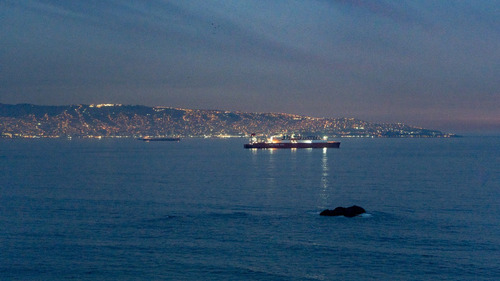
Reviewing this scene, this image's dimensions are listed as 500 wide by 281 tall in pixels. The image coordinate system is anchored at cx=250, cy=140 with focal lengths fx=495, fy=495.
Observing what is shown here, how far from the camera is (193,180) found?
189ft

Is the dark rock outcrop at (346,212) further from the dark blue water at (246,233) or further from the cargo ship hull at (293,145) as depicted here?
the cargo ship hull at (293,145)

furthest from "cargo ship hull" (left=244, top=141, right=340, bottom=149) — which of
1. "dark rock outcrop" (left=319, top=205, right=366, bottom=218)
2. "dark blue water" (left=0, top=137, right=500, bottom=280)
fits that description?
"dark rock outcrop" (left=319, top=205, right=366, bottom=218)

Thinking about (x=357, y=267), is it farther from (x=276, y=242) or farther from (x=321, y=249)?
(x=276, y=242)

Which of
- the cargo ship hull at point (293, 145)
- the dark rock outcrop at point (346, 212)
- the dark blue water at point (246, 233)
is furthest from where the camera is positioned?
the cargo ship hull at point (293, 145)

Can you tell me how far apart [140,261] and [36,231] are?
30.6 feet

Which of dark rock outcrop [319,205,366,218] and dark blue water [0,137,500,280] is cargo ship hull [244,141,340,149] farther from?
dark rock outcrop [319,205,366,218]

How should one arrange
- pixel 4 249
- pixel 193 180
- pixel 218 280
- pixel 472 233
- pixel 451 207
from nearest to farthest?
pixel 218 280 → pixel 4 249 → pixel 472 233 → pixel 451 207 → pixel 193 180

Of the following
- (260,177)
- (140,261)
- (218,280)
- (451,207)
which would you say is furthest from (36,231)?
(260,177)

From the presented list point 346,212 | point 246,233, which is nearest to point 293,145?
point 346,212

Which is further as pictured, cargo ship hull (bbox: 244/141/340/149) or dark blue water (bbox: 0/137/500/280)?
cargo ship hull (bbox: 244/141/340/149)

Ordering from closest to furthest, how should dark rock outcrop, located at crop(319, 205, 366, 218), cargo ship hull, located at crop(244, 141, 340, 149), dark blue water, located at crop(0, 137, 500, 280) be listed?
dark blue water, located at crop(0, 137, 500, 280) < dark rock outcrop, located at crop(319, 205, 366, 218) < cargo ship hull, located at crop(244, 141, 340, 149)

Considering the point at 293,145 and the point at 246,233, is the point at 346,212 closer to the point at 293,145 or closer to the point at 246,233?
the point at 246,233

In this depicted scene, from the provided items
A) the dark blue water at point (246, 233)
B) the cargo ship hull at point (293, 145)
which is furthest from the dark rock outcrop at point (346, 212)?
the cargo ship hull at point (293, 145)

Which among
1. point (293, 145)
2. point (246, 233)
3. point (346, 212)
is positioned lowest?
point (293, 145)
